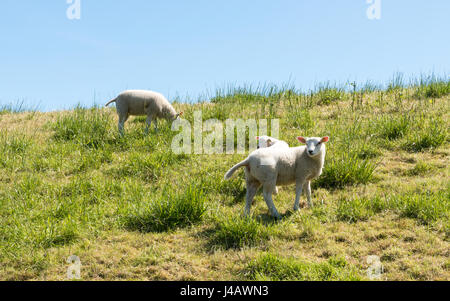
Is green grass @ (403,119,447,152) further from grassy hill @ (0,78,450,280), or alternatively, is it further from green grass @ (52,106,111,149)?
green grass @ (52,106,111,149)

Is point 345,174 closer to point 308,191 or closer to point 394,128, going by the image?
point 308,191

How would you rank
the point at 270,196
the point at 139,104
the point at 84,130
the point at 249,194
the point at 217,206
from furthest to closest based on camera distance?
1. the point at 84,130
2. the point at 139,104
3. the point at 217,206
4. the point at 249,194
5. the point at 270,196

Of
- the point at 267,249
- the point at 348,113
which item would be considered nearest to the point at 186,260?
the point at 267,249

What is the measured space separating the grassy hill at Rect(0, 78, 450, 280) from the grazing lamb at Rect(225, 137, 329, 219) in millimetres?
410

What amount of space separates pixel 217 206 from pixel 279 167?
127 centimetres

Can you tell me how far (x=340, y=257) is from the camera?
16.8ft

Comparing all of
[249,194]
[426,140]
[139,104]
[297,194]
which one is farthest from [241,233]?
[139,104]

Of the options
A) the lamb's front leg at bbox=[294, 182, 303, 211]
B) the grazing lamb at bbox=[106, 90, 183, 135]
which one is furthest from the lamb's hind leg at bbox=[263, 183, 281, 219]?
the grazing lamb at bbox=[106, 90, 183, 135]

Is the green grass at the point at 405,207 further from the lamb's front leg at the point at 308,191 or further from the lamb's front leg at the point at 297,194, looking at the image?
the lamb's front leg at the point at 297,194

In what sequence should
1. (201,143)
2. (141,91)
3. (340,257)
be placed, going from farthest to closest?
(141,91)
(201,143)
(340,257)

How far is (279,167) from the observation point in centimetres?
583

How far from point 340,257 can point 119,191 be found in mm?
3768

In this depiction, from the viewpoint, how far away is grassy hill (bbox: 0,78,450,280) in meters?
5.22

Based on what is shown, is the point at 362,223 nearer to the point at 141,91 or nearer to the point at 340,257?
the point at 340,257
